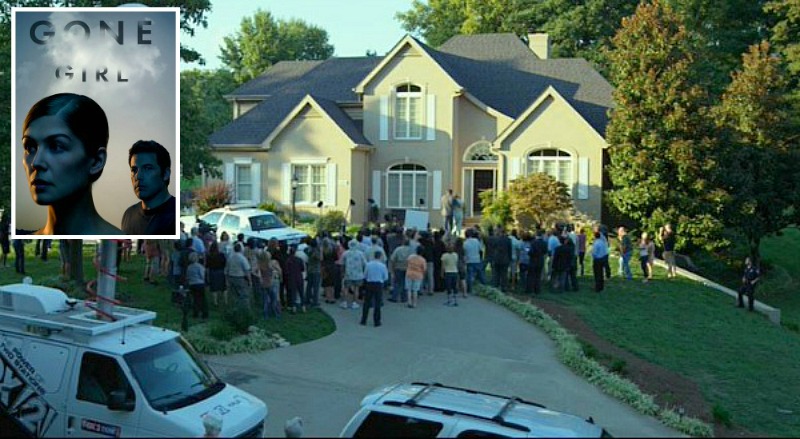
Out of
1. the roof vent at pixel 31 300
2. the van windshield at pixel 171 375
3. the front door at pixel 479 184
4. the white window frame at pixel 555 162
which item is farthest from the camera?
the front door at pixel 479 184

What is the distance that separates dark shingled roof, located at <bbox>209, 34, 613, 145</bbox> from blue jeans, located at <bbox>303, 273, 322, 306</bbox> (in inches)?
675

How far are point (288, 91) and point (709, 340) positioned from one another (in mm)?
27948

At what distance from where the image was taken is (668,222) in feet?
98.7

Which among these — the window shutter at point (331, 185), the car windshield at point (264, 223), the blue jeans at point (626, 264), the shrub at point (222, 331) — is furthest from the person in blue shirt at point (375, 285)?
the window shutter at point (331, 185)

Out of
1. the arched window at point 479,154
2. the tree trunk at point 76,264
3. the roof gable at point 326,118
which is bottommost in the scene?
the tree trunk at point 76,264

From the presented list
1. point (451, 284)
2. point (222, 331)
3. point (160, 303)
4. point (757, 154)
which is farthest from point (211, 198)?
point (757, 154)

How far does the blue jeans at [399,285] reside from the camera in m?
20.8

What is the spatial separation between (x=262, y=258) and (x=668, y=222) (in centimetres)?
1758

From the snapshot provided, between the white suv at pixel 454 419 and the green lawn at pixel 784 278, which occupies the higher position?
the white suv at pixel 454 419

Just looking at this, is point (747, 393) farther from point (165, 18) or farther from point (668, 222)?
point (668, 222)

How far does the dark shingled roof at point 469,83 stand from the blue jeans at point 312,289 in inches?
675

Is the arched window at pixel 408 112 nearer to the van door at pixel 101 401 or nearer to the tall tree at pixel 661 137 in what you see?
the tall tree at pixel 661 137

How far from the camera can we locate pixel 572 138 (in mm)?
33531

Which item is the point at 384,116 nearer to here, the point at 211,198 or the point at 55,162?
the point at 211,198
